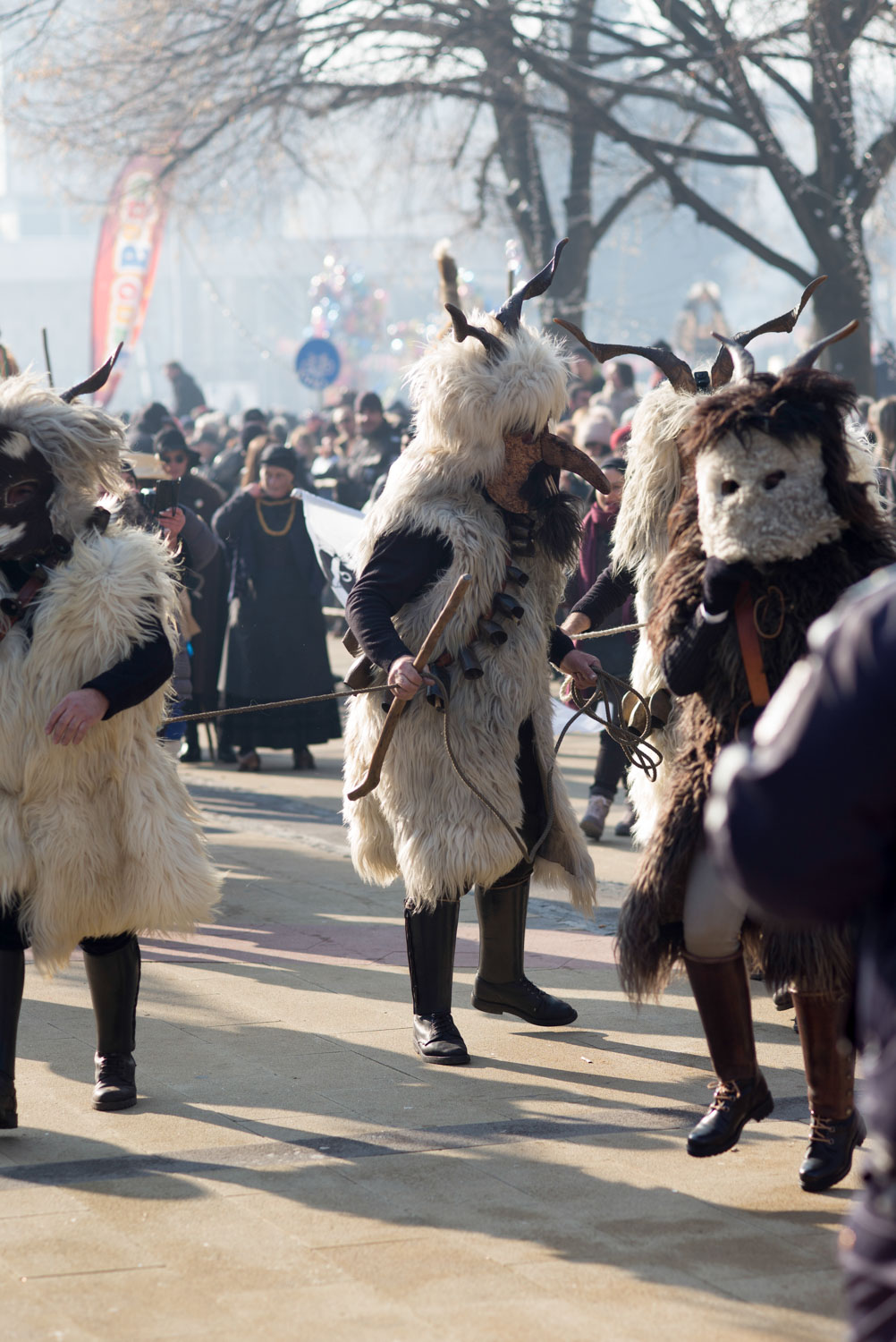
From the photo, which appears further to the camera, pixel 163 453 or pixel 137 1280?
pixel 163 453

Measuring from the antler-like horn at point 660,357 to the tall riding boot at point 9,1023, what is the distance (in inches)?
94.6

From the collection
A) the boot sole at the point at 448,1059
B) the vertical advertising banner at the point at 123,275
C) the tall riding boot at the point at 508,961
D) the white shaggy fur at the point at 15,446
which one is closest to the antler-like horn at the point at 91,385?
the white shaggy fur at the point at 15,446

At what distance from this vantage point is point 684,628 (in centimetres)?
364

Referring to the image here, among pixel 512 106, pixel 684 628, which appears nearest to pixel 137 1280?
pixel 684 628

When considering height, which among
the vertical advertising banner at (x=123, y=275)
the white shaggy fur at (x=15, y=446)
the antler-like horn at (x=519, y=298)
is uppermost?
the vertical advertising banner at (x=123, y=275)

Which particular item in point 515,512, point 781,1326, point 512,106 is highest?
point 512,106

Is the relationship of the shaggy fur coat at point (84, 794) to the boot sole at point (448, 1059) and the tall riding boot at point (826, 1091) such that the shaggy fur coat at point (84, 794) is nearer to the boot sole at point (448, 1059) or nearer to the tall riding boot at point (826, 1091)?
the boot sole at point (448, 1059)

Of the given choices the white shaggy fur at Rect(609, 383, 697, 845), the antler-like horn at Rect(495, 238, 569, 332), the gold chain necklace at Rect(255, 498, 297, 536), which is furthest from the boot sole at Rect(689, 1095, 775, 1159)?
the gold chain necklace at Rect(255, 498, 297, 536)

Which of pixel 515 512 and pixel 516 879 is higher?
pixel 515 512

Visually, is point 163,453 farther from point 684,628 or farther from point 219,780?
point 684,628

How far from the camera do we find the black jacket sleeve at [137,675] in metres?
3.93

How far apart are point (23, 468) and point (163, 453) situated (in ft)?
18.2

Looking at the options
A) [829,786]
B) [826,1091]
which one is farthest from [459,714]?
[829,786]

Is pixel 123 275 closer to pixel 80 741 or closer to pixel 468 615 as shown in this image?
pixel 468 615
